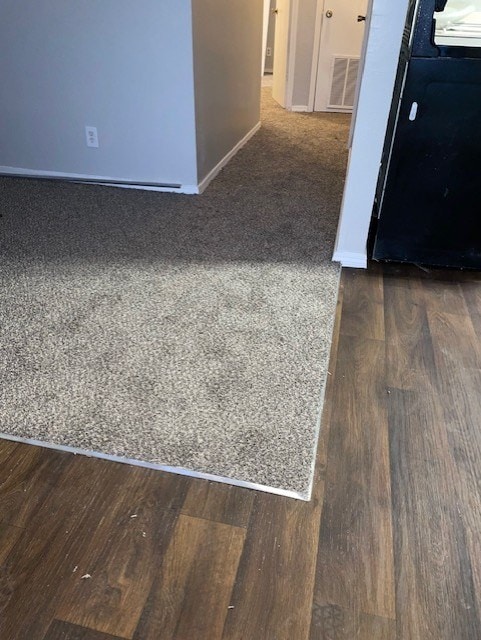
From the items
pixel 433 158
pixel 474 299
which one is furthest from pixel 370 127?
pixel 474 299

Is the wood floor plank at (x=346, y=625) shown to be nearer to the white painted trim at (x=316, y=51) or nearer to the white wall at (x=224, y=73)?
the white wall at (x=224, y=73)

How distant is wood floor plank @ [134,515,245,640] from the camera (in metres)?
0.91

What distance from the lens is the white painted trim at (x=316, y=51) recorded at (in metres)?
4.68

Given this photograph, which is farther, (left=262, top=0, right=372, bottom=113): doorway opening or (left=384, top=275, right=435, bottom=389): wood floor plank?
(left=262, top=0, right=372, bottom=113): doorway opening

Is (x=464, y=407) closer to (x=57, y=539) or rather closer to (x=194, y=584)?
(x=194, y=584)

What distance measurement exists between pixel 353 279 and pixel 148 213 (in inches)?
47.9

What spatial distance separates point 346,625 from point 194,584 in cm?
30

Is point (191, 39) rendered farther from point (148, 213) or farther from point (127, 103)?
point (148, 213)

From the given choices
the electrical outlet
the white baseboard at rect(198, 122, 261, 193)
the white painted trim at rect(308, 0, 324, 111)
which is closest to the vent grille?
the white painted trim at rect(308, 0, 324, 111)

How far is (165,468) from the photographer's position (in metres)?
1.22

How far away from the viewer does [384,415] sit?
140 centimetres

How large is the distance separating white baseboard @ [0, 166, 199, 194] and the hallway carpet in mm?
75

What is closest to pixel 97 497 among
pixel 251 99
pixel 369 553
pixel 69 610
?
pixel 69 610

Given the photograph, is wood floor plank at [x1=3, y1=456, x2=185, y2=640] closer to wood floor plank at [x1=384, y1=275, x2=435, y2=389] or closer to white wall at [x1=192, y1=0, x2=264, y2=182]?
wood floor plank at [x1=384, y1=275, x2=435, y2=389]
